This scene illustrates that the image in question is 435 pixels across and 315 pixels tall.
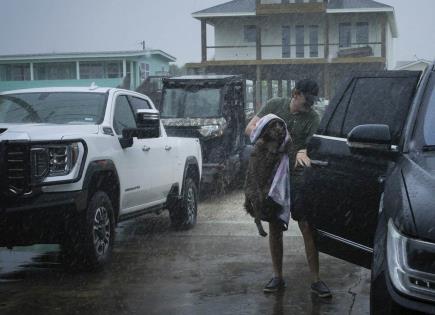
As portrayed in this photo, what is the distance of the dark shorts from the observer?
569 centimetres

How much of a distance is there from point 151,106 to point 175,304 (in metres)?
4.02

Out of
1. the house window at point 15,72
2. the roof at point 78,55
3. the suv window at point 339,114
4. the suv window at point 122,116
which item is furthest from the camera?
the house window at point 15,72

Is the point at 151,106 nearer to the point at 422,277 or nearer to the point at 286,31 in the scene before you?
the point at 422,277

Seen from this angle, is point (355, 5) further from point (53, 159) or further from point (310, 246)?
point (310, 246)

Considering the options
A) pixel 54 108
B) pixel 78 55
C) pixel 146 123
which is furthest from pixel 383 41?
pixel 54 108

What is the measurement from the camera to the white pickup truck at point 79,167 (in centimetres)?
612

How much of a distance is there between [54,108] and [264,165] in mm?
2718

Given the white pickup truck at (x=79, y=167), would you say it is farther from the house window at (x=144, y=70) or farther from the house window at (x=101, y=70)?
the house window at (x=144, y=70)

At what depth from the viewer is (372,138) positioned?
4395 millimetres

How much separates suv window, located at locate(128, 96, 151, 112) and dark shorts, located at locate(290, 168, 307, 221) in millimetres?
3073

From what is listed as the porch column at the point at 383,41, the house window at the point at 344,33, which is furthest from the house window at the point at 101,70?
the porch column at the point at 383,41

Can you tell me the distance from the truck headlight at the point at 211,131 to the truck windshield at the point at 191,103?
1.52 ft

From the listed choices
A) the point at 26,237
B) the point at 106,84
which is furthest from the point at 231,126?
the point at 106,84

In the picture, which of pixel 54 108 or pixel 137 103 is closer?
pixel 54 108
